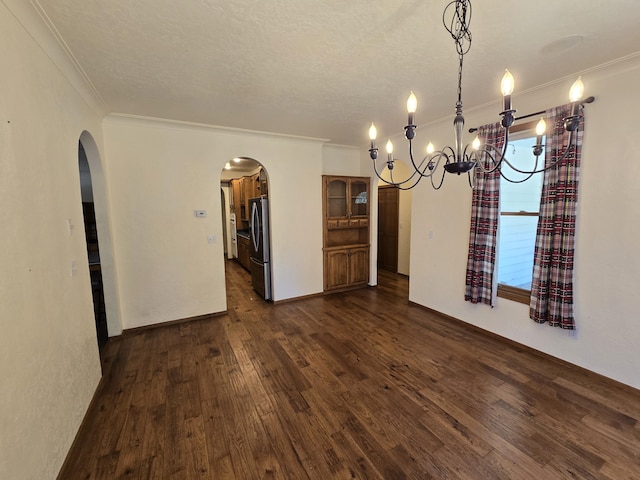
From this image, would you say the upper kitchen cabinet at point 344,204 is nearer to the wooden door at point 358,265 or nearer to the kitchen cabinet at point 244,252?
the wooden door at point 358,265

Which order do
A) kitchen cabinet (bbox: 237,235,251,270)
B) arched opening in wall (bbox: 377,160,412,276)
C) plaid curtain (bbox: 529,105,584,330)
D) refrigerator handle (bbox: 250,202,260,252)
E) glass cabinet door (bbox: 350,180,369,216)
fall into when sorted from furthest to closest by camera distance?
kitchen cabinet (bbox: 237,235,251,270) → arched opening in wall (bbox: 377,160,412,276) → glass cabinet door (bbox: 350,180,369,216) → refrigerator handle (bbox: 250,202,260,252) → plaid curtain (bbox: 529,105,584,330)

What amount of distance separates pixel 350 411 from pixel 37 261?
2.26 metres

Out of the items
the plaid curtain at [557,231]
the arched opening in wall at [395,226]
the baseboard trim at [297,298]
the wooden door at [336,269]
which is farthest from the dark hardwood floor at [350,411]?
the arched opening in wall at [395,226]

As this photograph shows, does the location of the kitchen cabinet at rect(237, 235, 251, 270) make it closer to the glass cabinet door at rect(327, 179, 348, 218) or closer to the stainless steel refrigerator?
the stainless steel refrigerator

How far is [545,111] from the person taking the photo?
269 cm

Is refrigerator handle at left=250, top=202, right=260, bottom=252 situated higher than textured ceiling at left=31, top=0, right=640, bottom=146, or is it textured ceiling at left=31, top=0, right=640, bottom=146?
textured ceiling at left=31, top=0, right=640, bottom=146

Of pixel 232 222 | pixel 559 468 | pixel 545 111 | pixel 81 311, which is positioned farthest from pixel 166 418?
pixel 232 222

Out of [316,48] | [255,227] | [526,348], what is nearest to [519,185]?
[526,348]

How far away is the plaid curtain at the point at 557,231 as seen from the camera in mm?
2537

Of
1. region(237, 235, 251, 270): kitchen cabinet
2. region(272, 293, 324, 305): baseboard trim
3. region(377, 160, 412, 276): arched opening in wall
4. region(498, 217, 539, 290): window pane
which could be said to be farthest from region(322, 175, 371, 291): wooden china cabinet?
region(498, 217, 539, 290): window pane

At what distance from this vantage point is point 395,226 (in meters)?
6.35

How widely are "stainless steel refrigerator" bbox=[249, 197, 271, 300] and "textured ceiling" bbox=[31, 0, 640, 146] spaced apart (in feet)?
5.69

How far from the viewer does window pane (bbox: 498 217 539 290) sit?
10.0 ft

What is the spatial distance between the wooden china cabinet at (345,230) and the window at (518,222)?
96.4 inches
